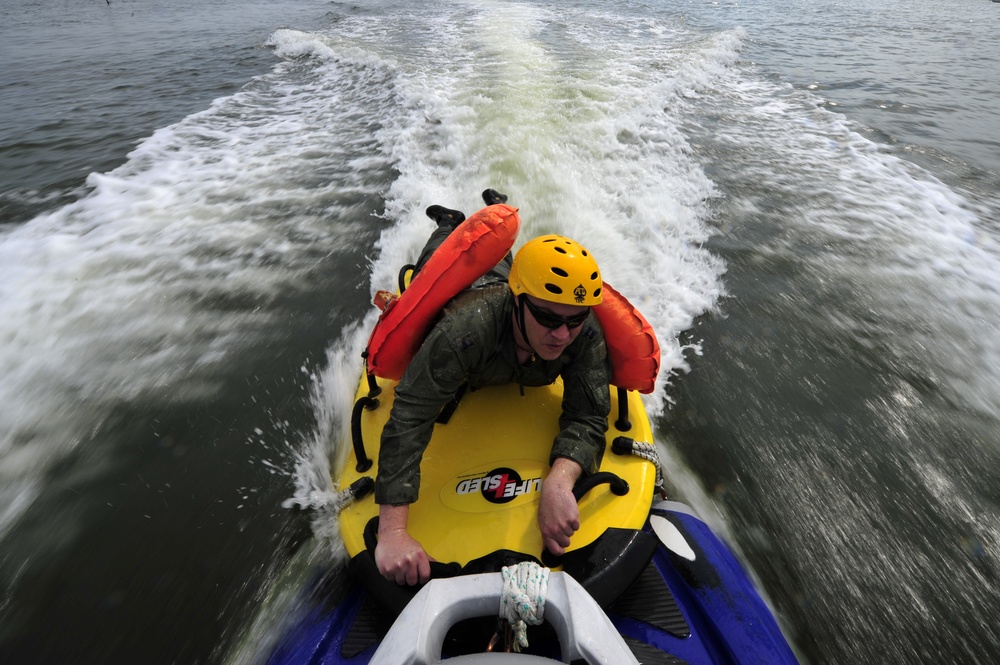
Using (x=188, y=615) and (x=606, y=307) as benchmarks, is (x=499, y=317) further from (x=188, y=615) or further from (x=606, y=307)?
(x=188, y=615)

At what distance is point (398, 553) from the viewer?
2.13 m

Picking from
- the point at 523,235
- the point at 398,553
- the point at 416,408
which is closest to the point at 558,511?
the point at 398,553

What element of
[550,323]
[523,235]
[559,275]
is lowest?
[523,235]

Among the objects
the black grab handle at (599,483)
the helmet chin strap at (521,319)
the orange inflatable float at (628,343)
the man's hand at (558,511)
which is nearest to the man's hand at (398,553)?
the man's hand at (558,511)

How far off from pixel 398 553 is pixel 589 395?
1202mm

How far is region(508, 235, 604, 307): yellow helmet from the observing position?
217cm

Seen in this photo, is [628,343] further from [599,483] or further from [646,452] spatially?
[599,483]

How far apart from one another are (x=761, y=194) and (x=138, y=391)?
24.6 ft

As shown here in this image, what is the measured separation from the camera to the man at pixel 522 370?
219 cm

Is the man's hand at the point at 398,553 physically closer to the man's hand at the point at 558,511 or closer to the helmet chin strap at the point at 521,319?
the man's hand at the point at 558,511

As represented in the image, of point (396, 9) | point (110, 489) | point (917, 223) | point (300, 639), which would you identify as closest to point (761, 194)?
→ point (917, 223)

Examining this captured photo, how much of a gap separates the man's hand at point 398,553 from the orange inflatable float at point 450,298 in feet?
2.70

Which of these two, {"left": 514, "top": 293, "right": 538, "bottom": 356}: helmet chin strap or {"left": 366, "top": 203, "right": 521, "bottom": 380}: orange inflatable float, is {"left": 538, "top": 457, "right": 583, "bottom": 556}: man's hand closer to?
{"left": 514, "top": 293, "right": 538, "bottom": 356}: helmet chin strap

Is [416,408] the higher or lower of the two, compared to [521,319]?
lower
